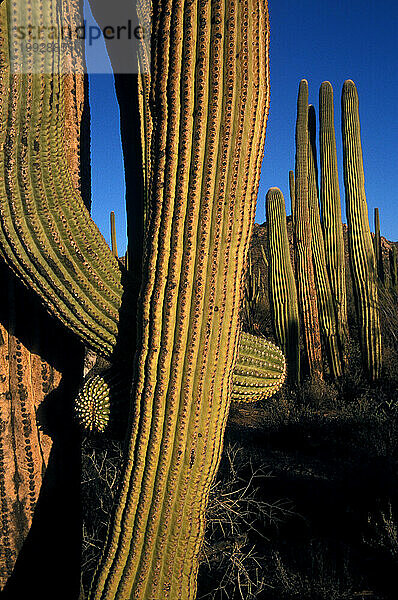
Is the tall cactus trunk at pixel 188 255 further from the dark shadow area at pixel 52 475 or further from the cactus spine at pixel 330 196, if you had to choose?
the cactus spine at pixel 330 196

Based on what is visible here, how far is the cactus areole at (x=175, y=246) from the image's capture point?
1567mm

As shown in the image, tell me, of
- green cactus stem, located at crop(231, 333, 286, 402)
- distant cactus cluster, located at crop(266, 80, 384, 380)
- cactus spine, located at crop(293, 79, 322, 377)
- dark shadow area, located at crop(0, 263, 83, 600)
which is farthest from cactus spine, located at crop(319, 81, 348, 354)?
dark shadow area, located at crop(0, 263, 83, 600)

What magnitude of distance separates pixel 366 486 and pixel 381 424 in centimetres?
204

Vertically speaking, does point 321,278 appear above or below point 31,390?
above

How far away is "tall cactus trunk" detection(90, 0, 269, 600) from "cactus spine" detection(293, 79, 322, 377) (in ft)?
27.0

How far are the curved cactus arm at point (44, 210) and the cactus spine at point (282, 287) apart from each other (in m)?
7.98

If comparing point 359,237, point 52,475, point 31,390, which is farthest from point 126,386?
point 359,237

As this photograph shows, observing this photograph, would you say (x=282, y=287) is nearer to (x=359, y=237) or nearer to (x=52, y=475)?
(x=359, y=237)

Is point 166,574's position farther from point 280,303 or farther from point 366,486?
point 280,303

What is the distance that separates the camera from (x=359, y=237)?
356 inches

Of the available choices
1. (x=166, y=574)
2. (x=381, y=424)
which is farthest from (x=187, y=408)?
(x=381, y=424)

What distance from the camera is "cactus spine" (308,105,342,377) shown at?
9.63 m

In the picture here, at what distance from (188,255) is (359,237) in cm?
813

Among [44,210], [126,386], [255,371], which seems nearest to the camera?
[44,210]
